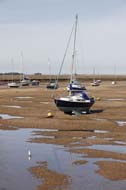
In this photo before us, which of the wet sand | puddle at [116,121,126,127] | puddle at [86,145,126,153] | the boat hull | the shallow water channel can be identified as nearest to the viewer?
the shallow water channel

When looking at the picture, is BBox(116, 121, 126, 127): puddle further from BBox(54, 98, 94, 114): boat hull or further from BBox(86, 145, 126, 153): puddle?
BBox(86, 145, 126, 153): puddle

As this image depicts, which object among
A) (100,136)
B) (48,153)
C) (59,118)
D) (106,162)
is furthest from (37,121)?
(106,162)

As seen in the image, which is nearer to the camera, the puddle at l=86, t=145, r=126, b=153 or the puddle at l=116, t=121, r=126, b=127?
the puddle at l=86, t=145, r=126, b=153

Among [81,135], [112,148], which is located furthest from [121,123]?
[112,148]

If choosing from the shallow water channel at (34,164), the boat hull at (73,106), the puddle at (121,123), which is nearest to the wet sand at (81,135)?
the puddle at (121,123)

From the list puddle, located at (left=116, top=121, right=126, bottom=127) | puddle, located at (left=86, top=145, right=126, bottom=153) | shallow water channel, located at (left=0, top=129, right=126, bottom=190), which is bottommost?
puddle, located at (left=116, top=121, right=126, bottom=127)

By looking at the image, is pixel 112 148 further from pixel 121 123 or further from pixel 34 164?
pixel 121 123

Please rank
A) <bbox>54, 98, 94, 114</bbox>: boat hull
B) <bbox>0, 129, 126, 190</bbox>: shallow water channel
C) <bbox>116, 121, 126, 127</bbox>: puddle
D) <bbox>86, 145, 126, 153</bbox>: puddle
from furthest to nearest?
<bbox>54, 98, 94, 114</bbox>: boat hull
<bbox>116, 121, 126, 127</bbox>: puddle
<bbox>86, 145, 126, 153</bbox>: puddle
<bbox>0, 129, 126, 190</bbox>: shallow water channel

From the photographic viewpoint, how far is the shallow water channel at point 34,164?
1867cm

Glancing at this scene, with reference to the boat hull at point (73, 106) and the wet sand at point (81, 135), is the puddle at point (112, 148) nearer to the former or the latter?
the wet sand at point (81, 135)

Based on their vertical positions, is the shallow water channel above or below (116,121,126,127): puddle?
above

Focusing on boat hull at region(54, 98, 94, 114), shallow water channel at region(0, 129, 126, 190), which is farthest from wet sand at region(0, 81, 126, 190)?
boat hull at region(54, 98, 94, 114)

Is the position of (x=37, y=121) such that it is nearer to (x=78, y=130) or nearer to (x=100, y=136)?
(x=78, y=130)

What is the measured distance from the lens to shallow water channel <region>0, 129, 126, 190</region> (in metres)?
18.7
